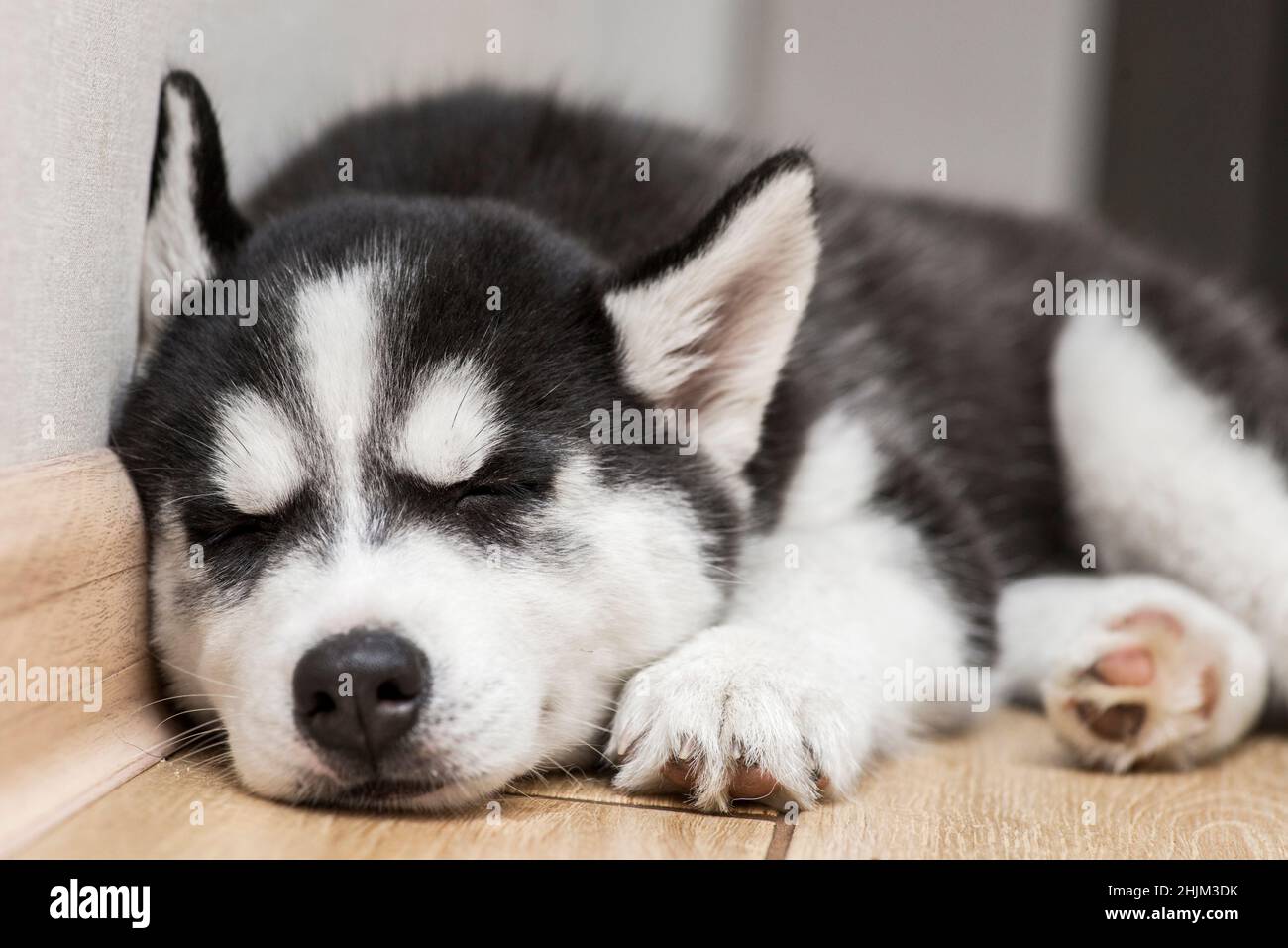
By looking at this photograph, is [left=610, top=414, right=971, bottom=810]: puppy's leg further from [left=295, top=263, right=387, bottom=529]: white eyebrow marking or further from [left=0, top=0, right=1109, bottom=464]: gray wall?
[left=0, top=0, right=1109, bottom=464]: gray wall

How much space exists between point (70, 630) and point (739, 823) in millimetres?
891

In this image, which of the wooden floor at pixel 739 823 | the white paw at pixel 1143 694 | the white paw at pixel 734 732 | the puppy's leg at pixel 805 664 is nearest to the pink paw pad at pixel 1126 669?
the white paw at pixel 1143 694

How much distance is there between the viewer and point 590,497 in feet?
6.44

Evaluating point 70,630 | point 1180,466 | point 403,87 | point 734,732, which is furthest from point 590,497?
point 403,87

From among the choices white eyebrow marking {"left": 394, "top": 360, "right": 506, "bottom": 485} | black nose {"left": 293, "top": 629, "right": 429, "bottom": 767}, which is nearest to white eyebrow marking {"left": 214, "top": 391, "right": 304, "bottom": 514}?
white eyebrow marking {"left": 394, "top": 360, "right": 506, "bottom": 485}

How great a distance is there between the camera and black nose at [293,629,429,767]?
163 cm

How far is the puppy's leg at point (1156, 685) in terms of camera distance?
7.12ft

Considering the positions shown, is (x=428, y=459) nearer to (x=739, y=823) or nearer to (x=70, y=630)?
(x=70, y=630)

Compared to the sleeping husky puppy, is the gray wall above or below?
above

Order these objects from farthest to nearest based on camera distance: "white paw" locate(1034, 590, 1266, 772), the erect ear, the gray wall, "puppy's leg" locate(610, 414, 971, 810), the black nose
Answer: "white paw" locate(1034, 590, 1266, 772) → the erect ear → "puppy's leg" locate(610, 414, 971, 810) → the gray wall → the black nose

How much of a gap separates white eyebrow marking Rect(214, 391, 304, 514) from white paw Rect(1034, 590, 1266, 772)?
1.23m

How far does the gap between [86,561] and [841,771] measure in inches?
41.2

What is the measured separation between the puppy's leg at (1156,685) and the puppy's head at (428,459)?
1.94 feet

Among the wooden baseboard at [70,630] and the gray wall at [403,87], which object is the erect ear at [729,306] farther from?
the wooden baseboard at [70,630]
